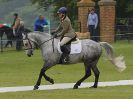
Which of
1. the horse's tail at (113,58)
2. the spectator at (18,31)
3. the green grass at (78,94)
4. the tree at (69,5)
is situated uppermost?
the horse's tail at (113,58)

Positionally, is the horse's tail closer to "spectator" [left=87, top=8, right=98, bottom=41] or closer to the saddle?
the saddle

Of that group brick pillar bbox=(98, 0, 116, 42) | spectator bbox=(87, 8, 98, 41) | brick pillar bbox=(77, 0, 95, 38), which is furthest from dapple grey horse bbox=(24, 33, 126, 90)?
brick pillar bbox=(77, 0, 95, 38)

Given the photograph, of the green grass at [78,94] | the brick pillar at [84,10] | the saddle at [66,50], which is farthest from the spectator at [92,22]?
the green grass at [78,94]

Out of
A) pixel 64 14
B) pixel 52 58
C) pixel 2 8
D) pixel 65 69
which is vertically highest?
pixel 64 14

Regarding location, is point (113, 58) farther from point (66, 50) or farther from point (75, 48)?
point (66, 50)

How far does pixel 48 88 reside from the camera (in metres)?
21.2

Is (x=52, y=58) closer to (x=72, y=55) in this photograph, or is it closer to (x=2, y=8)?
(x=72, y=55)

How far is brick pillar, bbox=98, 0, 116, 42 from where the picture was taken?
4325 cm

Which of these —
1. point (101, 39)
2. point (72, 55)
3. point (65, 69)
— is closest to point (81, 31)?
point (101, 39)

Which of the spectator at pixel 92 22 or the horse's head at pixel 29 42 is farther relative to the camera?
the spectator at pixel 92 22

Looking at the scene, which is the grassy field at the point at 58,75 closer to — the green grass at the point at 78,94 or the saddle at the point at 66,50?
the green grass at the point at 78,94

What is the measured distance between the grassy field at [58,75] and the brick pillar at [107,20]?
217 cm

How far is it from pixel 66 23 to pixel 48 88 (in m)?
2.16

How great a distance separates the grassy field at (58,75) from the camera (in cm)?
1866
